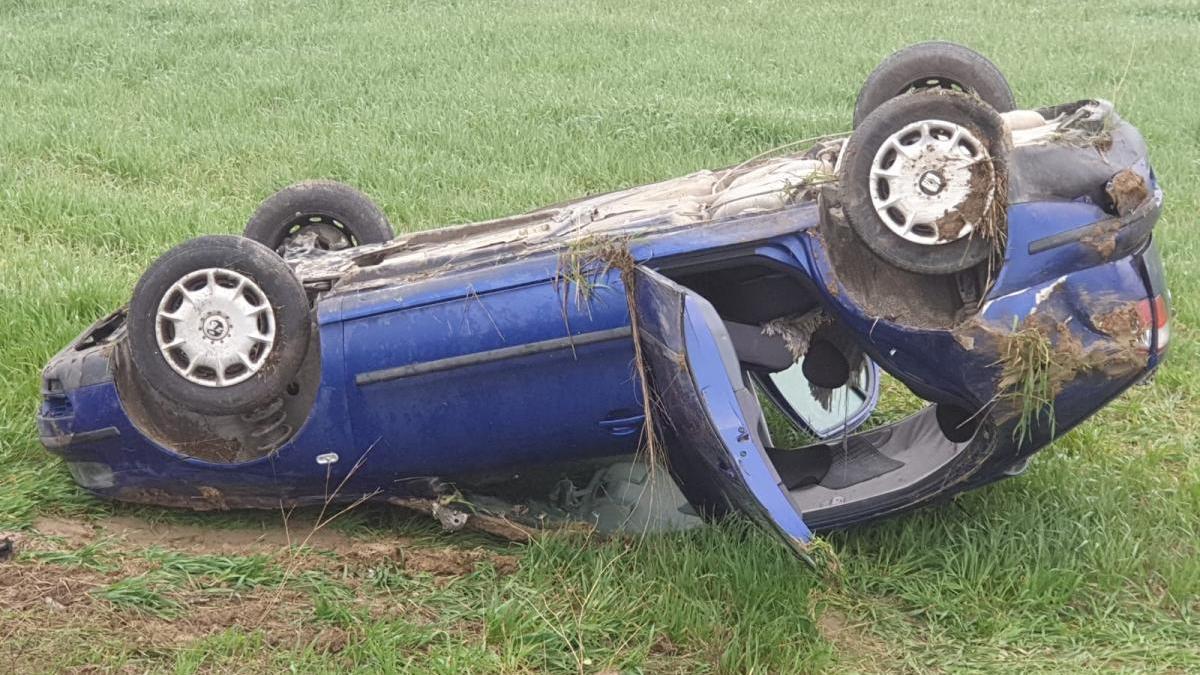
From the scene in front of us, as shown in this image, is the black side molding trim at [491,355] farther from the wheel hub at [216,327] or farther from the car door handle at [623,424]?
the wheel hub at [216,327]

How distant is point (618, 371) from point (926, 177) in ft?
3.46

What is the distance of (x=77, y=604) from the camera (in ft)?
12.0

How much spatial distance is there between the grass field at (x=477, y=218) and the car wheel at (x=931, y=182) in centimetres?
94

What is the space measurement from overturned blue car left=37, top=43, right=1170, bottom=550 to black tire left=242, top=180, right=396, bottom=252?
0.60 m

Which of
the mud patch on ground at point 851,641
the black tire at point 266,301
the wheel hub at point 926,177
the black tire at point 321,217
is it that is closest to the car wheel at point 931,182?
the wheel hub at point 926,177

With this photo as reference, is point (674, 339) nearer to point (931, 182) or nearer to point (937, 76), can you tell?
point (931, 182)

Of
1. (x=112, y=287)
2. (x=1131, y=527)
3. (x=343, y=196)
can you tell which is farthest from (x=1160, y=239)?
(x=112, y=287)

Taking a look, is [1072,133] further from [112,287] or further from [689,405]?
[112,287]

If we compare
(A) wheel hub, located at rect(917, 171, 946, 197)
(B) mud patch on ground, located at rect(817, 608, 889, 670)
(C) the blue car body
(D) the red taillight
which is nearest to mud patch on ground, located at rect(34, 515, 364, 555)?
(C) the blue car body

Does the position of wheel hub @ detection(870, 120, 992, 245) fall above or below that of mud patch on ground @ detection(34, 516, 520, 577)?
above

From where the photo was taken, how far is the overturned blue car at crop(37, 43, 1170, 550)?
3.53 metres

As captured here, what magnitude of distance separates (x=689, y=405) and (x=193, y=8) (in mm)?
11465

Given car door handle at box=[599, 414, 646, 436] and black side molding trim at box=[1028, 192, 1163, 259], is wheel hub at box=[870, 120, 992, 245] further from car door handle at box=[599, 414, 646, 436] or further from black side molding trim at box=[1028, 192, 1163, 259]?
car door handle at box=[599, 414, 646, 436]

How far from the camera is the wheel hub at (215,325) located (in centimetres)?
382
